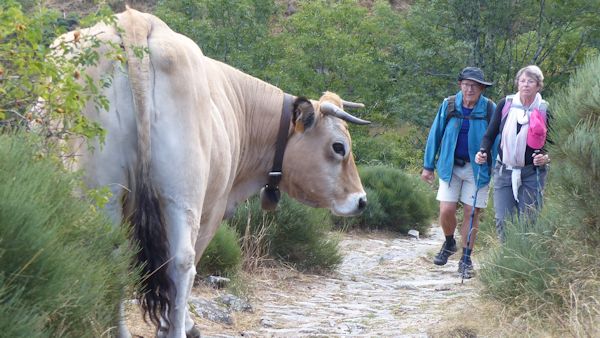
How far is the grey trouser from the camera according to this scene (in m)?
8.19

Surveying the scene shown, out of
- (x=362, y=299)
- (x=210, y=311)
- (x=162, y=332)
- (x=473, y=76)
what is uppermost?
(x=473, y=76)

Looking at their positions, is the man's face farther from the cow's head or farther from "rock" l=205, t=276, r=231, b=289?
"rock" l=205, t=276, r=231, b=289

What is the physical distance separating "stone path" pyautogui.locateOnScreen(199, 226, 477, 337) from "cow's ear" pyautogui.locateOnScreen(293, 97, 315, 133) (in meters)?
1.51

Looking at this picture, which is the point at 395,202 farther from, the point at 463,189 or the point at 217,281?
the point at 217,281

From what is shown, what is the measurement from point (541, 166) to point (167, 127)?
4499mm

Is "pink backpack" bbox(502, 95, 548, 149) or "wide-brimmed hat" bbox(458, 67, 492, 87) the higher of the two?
"wide-brimmed hat" bbox(458, 67, 492, 87)

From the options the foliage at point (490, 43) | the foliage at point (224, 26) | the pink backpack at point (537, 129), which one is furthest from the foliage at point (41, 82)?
the foliage at point (490, 43)

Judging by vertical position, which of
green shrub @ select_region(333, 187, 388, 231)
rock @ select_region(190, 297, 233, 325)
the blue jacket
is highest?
the blue jacket

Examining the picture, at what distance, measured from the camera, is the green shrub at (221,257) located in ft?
27.1

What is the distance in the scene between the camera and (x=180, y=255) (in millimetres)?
4680

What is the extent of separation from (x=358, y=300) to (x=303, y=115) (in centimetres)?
252

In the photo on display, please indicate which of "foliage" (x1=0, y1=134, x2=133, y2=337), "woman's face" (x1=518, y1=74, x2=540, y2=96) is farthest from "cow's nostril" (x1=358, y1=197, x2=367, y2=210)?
"foliage" (x1=0, y1=134, x2=133, y2=337)

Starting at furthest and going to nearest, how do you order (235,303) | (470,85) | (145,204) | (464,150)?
(464,150) < (470,85) < (235,303) < (145,204)

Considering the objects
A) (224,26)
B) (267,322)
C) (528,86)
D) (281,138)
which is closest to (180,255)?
(281,138)
